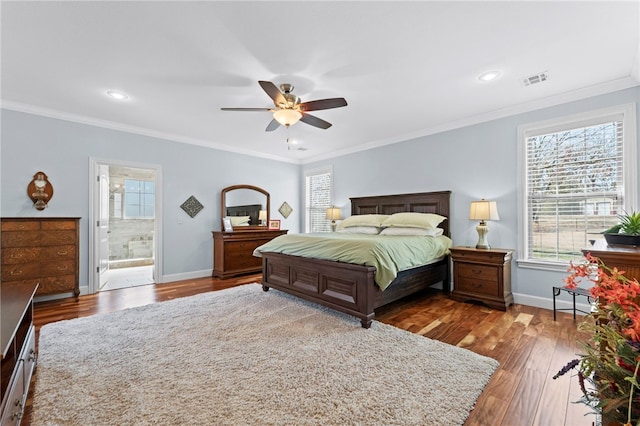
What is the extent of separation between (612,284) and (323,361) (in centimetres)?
186

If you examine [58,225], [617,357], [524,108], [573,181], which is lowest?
[617,357]

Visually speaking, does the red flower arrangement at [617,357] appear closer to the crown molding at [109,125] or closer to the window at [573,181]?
the window at [573,181]

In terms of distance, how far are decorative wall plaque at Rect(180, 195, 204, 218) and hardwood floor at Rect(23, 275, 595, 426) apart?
1.29m

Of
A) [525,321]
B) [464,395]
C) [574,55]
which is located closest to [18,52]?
[464,395]

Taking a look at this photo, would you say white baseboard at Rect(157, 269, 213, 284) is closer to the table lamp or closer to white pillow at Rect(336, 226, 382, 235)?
white pillow at Rect(336, 226, 382, 235)

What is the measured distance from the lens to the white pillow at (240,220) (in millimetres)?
5682

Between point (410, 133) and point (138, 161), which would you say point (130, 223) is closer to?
point (138, 161)

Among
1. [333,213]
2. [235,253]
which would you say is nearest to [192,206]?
[235,253]

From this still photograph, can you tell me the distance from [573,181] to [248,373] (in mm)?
4120

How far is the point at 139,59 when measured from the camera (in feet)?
8.40

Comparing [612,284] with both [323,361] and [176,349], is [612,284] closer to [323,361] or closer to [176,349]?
[323,361]

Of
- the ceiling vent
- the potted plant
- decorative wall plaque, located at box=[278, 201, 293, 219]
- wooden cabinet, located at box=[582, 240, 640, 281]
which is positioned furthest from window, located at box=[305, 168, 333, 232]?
wooden cabinet, located at box=[582, 240, 640, 281]

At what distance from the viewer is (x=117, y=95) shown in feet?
10.9

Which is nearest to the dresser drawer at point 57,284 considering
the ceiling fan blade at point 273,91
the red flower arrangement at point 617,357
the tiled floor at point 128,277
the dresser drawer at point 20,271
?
the dresser drawer at point 20,271
